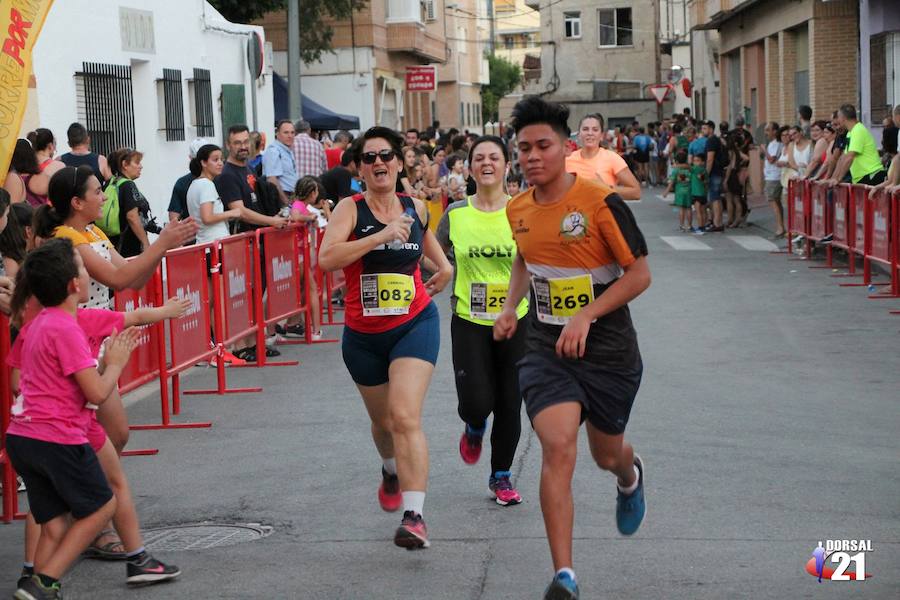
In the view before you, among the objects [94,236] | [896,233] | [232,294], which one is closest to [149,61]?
[232,294]

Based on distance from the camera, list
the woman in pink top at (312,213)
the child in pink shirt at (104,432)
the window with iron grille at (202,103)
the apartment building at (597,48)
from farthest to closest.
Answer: the apartment building at (597,48) < the window with iron grille at (202,103) < the woman in pink top at (312,213) < the child in pink shirt at (104,432)

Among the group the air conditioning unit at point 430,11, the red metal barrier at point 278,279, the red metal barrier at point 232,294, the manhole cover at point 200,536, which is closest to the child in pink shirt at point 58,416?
the manhole cover at point 200,536

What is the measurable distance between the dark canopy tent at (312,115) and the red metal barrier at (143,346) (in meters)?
25.9

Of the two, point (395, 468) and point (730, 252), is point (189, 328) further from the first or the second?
point (730, 252)

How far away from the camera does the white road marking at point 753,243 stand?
23500 mm

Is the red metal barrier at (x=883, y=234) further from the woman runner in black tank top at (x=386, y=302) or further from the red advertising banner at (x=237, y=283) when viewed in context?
the woman runner in black tank top at (x=386, y=302)

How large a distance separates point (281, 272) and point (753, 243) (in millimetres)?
13038

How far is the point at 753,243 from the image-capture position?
80.7 ft

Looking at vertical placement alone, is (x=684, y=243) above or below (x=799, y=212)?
below

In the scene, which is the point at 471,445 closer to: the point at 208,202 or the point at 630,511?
the point at 630,511

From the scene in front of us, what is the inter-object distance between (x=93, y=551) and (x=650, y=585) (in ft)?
8.43

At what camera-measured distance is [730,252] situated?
23.1m

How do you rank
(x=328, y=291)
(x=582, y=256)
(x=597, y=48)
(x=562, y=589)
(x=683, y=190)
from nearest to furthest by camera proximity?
(x=562, y=589), (x=582, y=256), (x=328, y=291), (x=683, y=190), (x=597, y=48)

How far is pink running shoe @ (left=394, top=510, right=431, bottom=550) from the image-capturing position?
6.39 m
